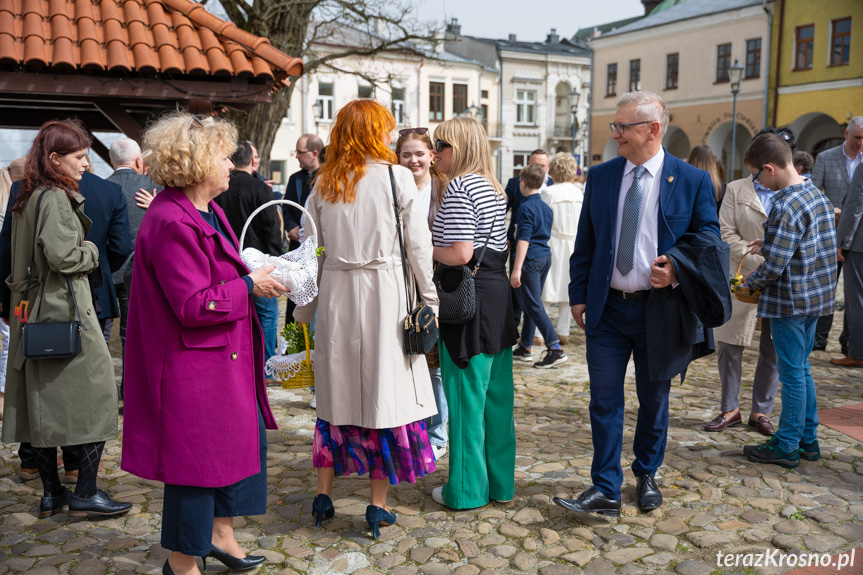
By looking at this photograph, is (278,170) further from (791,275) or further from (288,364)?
(288,364)

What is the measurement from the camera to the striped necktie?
3947 mm

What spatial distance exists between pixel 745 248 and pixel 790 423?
1.31 metres

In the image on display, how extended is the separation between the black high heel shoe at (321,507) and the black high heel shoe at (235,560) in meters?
0.47

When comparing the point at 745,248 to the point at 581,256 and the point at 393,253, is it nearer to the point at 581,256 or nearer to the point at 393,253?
the point at 581,256

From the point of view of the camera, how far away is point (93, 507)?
4.14 m

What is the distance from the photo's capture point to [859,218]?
7371 mm

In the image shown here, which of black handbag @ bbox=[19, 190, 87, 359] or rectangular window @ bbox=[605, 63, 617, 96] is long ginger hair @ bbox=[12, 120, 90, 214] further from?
rectangular window @ bbox=[605, 63, 617, 96]

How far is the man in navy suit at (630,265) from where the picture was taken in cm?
388

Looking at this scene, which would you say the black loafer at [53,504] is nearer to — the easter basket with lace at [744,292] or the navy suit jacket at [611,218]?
the navy suit jacket at [611,218]

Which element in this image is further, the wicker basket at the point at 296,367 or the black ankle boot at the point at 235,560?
the wicker basket at the point at 296,367

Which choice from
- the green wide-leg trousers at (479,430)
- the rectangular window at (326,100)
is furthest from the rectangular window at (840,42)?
the green wide-leg trousers at (479,430)

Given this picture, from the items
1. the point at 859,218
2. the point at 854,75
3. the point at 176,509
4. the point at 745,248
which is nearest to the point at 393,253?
the point at 176,509

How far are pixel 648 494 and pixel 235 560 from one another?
209 cm

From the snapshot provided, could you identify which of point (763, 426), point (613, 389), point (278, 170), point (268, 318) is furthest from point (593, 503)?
point (278, 170)
